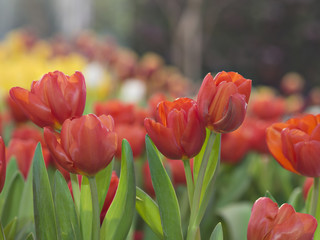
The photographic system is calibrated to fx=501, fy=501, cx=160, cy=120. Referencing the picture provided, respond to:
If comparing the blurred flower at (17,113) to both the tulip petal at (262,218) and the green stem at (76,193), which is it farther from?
the tulip petal at (262,218)

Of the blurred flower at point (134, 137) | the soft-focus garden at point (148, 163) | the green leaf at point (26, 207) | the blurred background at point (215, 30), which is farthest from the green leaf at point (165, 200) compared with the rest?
the blurred background at point (215, 30)

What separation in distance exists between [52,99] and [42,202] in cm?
10

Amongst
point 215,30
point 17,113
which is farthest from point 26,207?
point 215,30

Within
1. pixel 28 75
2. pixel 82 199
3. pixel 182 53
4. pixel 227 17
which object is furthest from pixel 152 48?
pixel 82 199

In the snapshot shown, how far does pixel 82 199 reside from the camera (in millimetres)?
495

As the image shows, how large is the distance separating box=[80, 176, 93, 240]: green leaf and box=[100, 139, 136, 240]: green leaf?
14 mm

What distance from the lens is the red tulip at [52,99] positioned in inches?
19.0

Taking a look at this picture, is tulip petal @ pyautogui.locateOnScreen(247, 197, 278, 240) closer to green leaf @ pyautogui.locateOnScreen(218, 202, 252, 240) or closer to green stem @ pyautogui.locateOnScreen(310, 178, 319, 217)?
green stem @ pyautogui.locateOnScreen(310, 178, 319, 217)

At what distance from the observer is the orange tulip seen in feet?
1.61

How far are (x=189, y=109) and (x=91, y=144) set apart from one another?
0.10m

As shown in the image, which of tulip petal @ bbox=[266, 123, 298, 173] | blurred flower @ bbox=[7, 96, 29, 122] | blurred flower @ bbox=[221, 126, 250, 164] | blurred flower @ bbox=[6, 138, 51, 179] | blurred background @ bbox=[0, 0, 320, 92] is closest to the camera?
tulip petal @ bbox=[266, 123, 298, 173]

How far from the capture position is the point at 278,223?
1.46 feet

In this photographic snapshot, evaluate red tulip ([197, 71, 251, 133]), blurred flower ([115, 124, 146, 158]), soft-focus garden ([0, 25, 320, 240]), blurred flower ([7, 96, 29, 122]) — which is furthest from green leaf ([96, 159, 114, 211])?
blurred flower ([7, 96, 29, 122])

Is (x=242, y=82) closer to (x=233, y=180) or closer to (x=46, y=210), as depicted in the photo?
(x=46, y=210)
